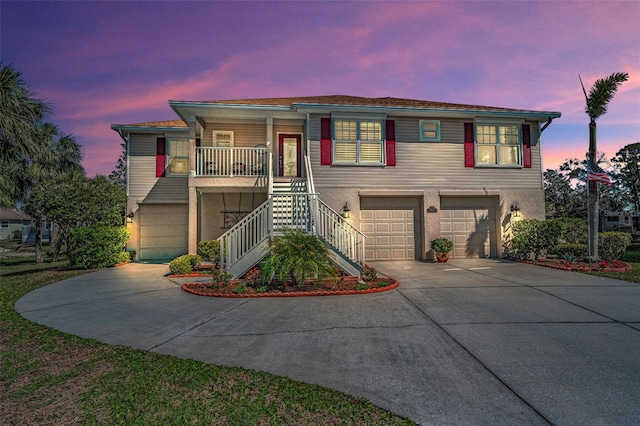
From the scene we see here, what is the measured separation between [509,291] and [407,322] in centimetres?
337

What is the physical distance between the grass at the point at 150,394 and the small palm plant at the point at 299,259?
327cm

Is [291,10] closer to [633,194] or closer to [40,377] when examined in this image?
[40,377]

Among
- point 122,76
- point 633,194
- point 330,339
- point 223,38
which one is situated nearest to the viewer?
point 330,339

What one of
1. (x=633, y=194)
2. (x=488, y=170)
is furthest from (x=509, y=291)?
(x=633, y=194)

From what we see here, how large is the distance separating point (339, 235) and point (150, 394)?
580 centimetres

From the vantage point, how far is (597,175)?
9969 millimetres

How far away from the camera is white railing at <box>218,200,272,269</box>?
7.47m

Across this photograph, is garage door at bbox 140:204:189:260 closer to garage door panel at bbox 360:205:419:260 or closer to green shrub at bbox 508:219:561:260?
garage door panel at bbox 360:205:419:260

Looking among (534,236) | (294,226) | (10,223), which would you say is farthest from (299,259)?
(10,223)

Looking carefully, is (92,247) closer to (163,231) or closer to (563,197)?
(163,231)

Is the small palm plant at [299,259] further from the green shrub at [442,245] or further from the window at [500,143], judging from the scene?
the window at [500,143]

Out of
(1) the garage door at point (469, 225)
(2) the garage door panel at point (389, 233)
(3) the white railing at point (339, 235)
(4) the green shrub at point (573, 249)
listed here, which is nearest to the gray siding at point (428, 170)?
(1) the garage door at point (469, 225)

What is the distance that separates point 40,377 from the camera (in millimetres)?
2904

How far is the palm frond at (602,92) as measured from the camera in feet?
32.9
